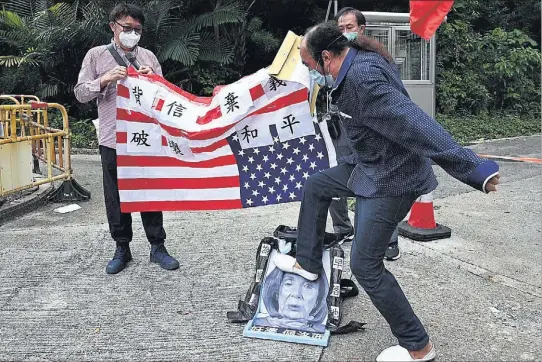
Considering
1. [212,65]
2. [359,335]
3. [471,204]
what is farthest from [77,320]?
[212,65]

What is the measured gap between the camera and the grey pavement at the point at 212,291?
347 cm

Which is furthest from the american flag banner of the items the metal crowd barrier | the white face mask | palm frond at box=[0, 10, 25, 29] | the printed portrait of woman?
palm frond at box=[0, 10, 25, 29]

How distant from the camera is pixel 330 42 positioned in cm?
305

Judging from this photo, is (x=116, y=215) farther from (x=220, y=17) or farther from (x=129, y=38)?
(x=220, y=17)

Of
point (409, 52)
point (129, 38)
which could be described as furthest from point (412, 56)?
point (129, 38)

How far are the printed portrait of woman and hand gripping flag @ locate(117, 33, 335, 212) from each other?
85 centimetres

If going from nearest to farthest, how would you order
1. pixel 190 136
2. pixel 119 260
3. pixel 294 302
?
pixel 294 302
pixel 190 136
pixel 119 260

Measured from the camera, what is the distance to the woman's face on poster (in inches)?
144

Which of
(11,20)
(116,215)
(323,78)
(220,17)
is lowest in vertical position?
(116,215)

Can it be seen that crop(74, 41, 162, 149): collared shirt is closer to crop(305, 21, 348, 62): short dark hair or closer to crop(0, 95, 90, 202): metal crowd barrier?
crop(305, 21, 348, 62): short dark hair

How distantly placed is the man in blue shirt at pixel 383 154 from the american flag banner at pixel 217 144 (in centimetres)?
108

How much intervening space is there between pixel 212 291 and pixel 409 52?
6380 mm

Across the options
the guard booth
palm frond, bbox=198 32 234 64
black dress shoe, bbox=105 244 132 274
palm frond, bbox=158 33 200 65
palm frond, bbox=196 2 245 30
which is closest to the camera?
black dress shoe, bbox=105 244 132 274

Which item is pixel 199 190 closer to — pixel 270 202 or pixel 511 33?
pixel 270 202
